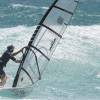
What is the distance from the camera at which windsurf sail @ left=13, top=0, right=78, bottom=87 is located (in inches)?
541

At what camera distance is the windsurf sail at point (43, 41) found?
13750 mm

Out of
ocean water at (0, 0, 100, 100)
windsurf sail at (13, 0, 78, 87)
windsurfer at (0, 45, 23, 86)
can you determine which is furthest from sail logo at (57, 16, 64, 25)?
ocean water at (0, 0, 100, 100)

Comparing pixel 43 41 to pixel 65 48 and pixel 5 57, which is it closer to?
pixel 5 57

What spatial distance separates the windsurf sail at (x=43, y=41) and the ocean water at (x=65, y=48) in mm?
606

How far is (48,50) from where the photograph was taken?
14.3m

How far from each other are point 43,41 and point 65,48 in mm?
10305

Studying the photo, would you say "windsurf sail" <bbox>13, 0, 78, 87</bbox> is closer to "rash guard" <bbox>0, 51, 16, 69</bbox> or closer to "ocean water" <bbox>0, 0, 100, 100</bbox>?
"rash guard" <bbox>0, 51, 16, 69</bbox>

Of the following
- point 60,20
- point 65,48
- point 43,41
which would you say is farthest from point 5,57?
point 65,48

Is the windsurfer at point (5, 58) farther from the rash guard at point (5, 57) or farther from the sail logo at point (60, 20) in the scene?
the sail logo at point (60, 20)

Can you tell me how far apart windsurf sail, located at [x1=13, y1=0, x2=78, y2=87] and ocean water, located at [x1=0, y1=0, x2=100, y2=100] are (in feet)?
1.99

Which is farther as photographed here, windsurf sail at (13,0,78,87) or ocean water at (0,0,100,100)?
ocean water at (0,0,100,100)

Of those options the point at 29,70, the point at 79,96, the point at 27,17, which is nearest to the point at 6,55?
the point at 29,70

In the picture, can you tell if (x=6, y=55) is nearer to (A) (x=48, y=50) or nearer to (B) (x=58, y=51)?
(A) (x=48, y=50)

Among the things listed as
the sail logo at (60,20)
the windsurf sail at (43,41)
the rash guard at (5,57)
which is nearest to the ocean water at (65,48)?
the windsurf sail at (43,41)
